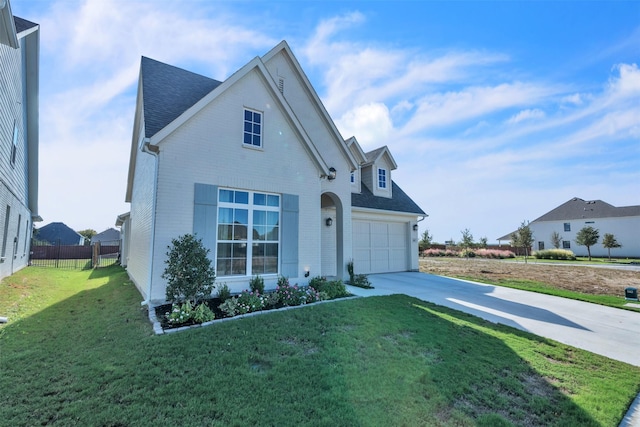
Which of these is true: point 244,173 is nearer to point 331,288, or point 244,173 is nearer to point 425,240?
point 331,288

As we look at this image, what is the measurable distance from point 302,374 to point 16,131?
15.2m

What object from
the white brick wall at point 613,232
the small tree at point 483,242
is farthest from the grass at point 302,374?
the white brick wall at point 613,232

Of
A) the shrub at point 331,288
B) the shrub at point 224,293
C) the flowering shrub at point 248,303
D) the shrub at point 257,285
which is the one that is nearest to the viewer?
the flowering shrub at point 248,303

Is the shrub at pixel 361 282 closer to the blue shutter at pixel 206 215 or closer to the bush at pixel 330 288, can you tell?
the bush at pixel 330 288

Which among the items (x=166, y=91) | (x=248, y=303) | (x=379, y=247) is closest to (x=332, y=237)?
(x=379, y=247)

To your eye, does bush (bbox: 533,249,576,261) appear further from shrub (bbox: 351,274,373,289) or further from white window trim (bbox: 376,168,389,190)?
shrub (bbox: 351,274,373,289)

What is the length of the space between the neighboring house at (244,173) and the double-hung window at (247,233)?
0.03 m

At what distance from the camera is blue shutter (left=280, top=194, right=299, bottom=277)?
9164 millimetres

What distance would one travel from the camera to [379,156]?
49.9 ft

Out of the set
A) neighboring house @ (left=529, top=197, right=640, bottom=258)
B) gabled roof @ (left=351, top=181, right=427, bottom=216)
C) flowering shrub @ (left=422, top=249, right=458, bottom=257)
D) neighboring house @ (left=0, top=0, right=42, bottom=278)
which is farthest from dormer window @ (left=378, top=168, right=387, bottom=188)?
neighboring house @ (left=529, top=197, right=640, bottom=258)

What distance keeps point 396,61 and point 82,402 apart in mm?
11317

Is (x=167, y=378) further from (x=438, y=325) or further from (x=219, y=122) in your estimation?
(x=219, y=122)

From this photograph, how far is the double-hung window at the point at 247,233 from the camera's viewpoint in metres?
8.22

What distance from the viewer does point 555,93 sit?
1154 centimetres
